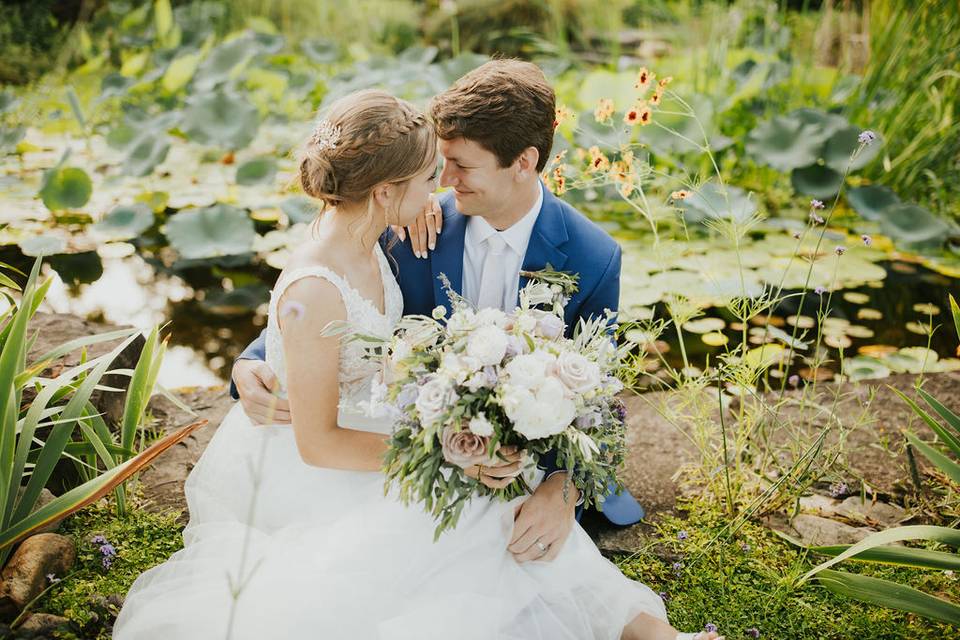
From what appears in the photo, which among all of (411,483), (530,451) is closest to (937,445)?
(530,451)

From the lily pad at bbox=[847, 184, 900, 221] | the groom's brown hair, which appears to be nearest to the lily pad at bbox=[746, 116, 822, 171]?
the lily pad at bbox=[847, 184, 900, 221]

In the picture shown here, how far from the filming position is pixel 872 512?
2.68 metres

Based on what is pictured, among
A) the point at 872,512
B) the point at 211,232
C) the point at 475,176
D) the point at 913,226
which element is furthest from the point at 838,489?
the point at 211,232

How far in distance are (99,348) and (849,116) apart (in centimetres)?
464

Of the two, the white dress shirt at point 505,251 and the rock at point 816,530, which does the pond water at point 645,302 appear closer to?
the rock at point 816,530

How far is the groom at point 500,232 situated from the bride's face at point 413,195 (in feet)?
0.66

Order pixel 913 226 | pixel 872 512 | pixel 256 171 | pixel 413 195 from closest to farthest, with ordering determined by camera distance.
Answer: pixel 413 195
pixel 872 512
pixel 913 226
pixel 256 171

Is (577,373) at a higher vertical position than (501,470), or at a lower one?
higher

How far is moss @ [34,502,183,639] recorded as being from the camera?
6.86 feet

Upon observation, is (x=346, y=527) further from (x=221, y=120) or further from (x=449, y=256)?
(x=221, y=120)

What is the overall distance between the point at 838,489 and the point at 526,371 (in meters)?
1.70

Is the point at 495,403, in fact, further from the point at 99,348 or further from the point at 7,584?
the point at 99,348

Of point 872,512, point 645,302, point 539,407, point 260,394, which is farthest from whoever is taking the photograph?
point 645,302

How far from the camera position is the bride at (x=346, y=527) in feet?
5.84
